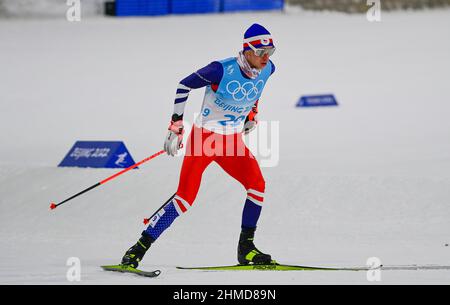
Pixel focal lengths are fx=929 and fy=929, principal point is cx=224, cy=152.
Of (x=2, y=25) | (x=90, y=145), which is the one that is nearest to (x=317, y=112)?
(x=90, y=145)

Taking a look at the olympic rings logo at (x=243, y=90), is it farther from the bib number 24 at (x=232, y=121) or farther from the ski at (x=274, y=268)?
the ski at (x=274, y=268)

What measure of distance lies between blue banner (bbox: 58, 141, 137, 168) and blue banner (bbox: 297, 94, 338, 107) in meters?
4.96

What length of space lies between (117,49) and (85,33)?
1423mm

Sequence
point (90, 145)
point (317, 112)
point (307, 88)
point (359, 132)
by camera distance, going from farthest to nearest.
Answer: point (307, 88), point (317, 112), point (359, 132), point (90, 145)

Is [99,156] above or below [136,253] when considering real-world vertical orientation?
below

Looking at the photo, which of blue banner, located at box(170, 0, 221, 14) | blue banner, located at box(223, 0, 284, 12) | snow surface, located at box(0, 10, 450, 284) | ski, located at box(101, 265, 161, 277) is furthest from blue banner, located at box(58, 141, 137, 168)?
blue banner, located at box(223, 0, 284, 12)

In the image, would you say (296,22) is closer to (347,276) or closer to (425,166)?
A: (425,166)

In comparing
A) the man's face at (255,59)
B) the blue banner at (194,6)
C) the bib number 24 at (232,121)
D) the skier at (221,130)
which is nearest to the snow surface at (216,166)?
the skier at (221,130)

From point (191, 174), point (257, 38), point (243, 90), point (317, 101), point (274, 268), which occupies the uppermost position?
point (257, 38)

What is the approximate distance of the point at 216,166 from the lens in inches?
386

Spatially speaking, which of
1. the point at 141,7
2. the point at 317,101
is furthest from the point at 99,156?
the point at 141,7

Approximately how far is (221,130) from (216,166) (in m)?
3.38

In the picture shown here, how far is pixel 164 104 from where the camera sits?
563 inches

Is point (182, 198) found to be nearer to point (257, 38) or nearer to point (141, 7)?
point (257, 38)
